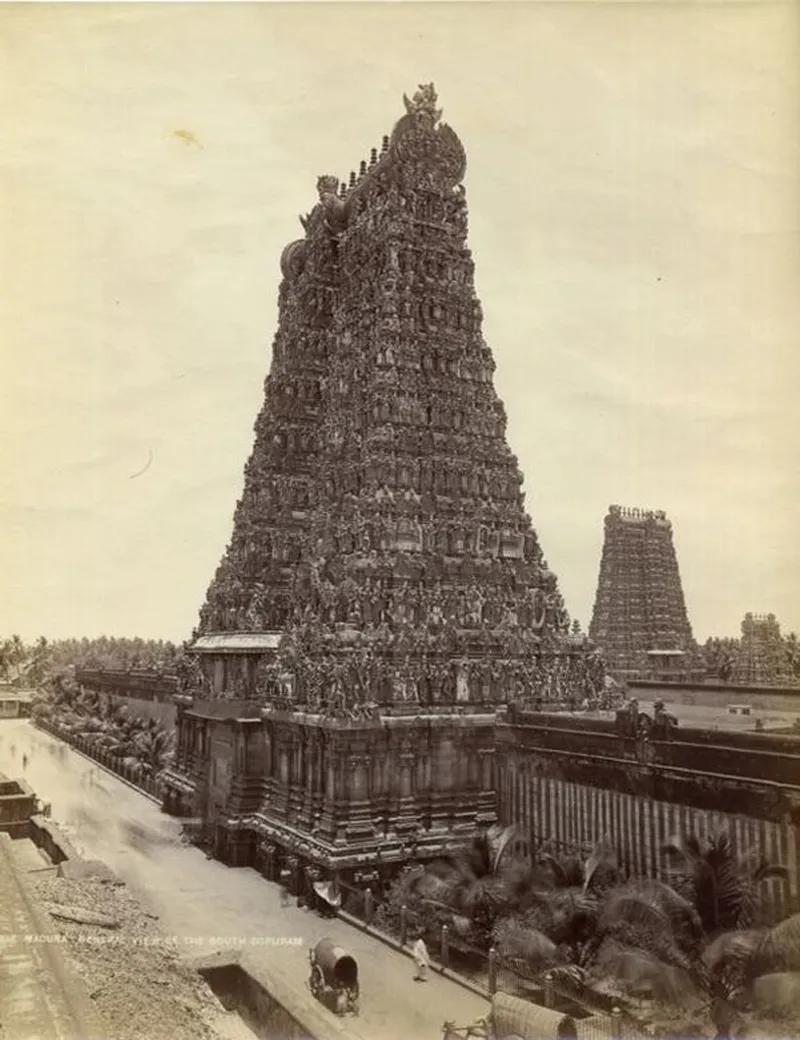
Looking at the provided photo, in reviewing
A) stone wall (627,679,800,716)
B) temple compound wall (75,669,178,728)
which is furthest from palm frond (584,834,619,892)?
temple compound wall (75,669,178,728)

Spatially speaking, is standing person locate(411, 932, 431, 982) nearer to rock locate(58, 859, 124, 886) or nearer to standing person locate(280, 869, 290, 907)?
standing person locate(280, 869, 290, 907)

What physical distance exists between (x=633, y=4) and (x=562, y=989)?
18340 mm

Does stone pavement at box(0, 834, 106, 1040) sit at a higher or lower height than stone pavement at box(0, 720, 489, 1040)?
higher

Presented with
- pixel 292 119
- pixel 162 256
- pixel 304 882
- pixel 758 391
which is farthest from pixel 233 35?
pixel 304 882

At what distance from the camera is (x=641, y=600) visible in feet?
220

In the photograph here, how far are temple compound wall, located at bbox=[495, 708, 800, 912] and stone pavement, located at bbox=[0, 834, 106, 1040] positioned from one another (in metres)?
12.1

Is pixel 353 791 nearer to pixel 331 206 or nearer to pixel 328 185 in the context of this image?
pixel 331 206

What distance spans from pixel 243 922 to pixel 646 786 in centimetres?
1189

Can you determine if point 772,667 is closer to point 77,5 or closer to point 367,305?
point 367,305

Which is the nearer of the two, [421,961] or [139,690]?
[421,961]

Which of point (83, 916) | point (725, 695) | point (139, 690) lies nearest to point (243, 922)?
point (83, 916)

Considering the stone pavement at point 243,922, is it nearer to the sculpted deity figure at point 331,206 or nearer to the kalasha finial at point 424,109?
the kalasha finial at point 424,109

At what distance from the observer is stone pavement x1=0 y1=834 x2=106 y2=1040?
33.4ft

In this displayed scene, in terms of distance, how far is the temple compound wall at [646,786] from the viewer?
54.6 ft
